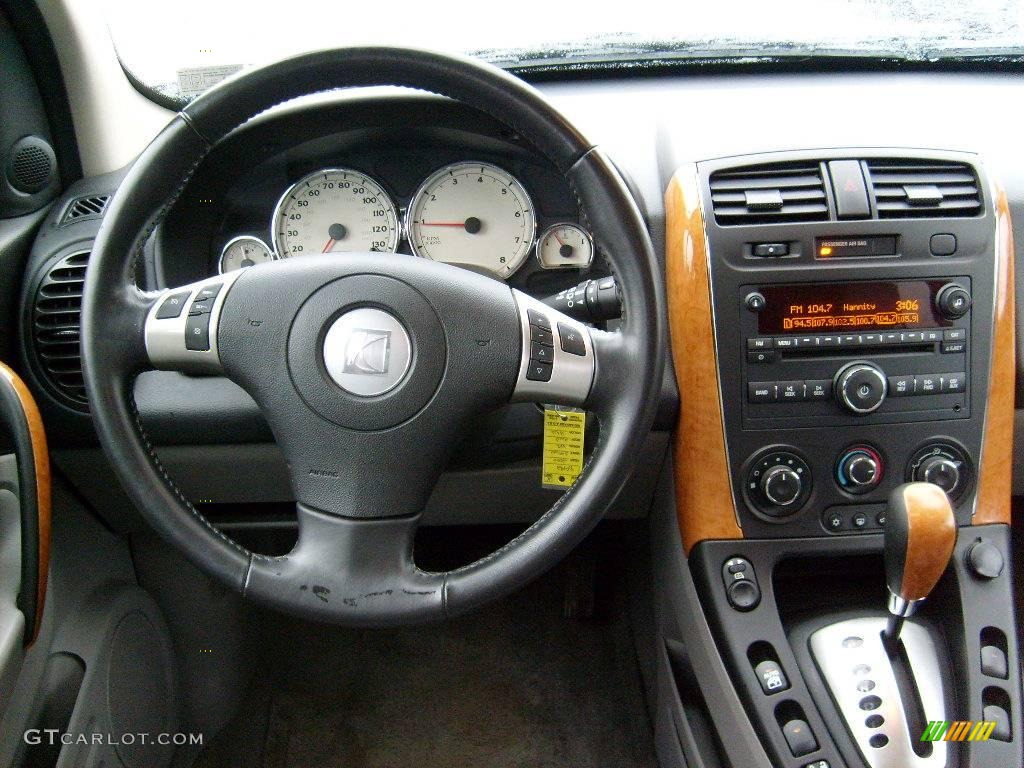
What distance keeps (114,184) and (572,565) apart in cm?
121

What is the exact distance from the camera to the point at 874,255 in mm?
1162

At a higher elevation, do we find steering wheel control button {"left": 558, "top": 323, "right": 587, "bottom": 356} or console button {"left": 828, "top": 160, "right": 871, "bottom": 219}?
console button {"left": 828, "top": 160, "right": 871, "bottom": 219}

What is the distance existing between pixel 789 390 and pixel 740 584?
11.4 inches

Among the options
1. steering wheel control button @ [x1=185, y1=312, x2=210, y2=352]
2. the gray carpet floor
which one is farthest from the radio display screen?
the gray carpet floor

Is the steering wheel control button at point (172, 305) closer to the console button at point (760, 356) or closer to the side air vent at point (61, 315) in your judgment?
the side air vent at point (61, 315)

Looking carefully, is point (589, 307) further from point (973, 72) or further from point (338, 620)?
point (973, 72)

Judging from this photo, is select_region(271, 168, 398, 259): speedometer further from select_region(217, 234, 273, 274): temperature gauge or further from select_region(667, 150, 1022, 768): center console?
select_region(667, 150, 1022, 768): center console

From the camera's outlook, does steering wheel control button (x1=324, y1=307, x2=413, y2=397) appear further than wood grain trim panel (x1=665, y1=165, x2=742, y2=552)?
No

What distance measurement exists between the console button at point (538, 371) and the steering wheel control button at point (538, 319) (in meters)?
0.04

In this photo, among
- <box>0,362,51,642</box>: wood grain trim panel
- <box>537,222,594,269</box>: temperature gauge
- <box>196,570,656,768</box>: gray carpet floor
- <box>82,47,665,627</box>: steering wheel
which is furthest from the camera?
<box>196,570,656,768</box>: gray carpet floor

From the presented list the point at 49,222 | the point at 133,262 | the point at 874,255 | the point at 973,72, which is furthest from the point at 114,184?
the point at 973,72

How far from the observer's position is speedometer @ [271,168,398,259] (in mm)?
1236

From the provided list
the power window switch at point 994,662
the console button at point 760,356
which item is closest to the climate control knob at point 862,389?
the console button at point 760,356

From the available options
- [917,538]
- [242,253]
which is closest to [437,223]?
[242,253]
